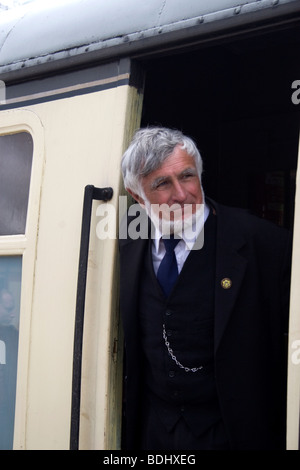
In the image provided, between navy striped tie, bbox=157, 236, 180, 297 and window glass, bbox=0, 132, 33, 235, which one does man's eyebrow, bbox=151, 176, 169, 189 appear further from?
window glass, bbox=0, 132, 33, 235

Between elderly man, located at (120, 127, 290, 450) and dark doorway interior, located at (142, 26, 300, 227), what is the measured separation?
1073 mm

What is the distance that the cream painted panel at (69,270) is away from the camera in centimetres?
199

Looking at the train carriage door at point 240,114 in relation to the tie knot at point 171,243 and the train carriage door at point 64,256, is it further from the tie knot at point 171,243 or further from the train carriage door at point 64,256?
the tie knot at point 171,243

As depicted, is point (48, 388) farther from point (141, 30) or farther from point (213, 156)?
point (213, 156)

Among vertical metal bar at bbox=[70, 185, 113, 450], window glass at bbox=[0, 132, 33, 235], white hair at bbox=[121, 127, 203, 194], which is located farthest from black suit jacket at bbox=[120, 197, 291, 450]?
window glass at bbox=[0, 132, 33, 235]

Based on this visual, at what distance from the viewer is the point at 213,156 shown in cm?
346

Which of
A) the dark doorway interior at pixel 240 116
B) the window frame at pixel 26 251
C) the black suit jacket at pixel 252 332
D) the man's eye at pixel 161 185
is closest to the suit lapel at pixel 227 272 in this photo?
the black suit jacket at pixel 252 332

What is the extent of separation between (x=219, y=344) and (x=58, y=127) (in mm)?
1032

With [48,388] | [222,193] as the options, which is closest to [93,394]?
[48,388]

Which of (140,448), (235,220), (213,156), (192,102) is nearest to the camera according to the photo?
(235,220)

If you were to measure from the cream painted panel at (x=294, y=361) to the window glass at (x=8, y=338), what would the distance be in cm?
110

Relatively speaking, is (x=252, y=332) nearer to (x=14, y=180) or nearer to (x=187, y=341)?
(x=187, y=341)

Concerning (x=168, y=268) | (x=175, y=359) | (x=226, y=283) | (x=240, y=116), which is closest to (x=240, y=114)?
(x=240, y=116)

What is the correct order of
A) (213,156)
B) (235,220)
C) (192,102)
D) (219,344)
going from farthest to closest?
(213,156) → (192,102) → (235,220) → (219,344)
